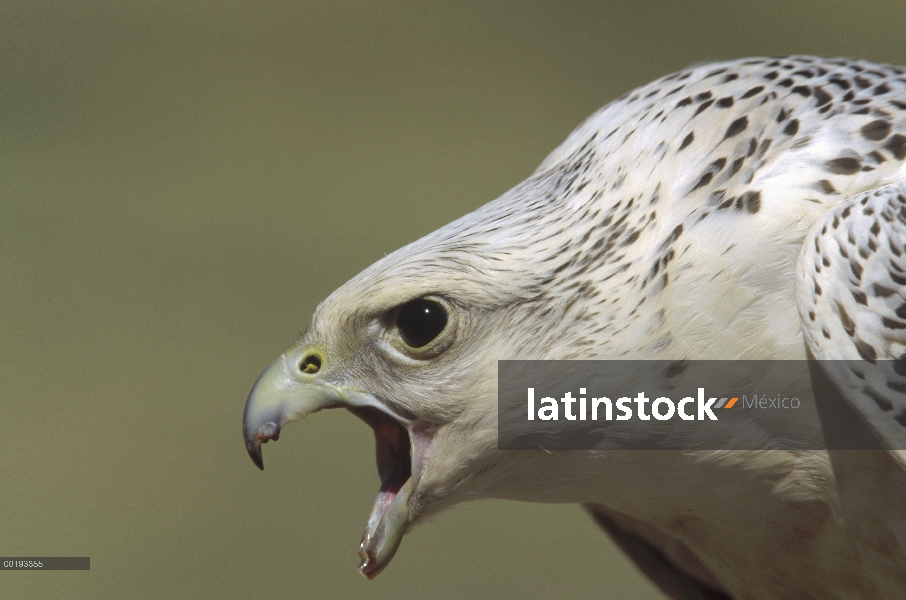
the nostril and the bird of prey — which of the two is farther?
the nostril

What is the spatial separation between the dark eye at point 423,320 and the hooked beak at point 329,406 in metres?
0.11

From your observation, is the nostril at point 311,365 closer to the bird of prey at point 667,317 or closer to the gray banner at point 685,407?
the bird of prey at point 667,317

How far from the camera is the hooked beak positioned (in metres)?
1.29

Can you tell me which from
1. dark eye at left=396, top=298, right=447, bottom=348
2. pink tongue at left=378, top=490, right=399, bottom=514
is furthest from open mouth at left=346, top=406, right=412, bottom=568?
dark eye at left=396, top=298, right=447, bottom=348

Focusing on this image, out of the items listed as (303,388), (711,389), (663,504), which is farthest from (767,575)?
(303,388)

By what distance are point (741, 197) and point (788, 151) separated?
0.30 ft

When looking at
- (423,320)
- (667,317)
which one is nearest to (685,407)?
(667,317)

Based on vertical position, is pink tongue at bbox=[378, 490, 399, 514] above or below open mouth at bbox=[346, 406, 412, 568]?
below

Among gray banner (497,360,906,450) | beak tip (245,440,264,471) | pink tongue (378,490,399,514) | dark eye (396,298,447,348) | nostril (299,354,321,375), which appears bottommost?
pink tongue (378,490,399,514)

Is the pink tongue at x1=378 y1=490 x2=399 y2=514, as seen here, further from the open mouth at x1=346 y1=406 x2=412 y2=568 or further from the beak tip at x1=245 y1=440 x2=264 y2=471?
the beak tip at x1=245 y1=440 x2=264 y2=471

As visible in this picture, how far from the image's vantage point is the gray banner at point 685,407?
119 centimetres

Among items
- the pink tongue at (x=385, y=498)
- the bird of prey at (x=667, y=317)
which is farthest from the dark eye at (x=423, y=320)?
the pink tongue at (x=385, y=498)

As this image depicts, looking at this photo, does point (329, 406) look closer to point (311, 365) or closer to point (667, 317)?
point (311, 365)

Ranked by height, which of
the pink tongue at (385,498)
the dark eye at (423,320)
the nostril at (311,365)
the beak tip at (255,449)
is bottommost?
the pink tongue at (385,498)
